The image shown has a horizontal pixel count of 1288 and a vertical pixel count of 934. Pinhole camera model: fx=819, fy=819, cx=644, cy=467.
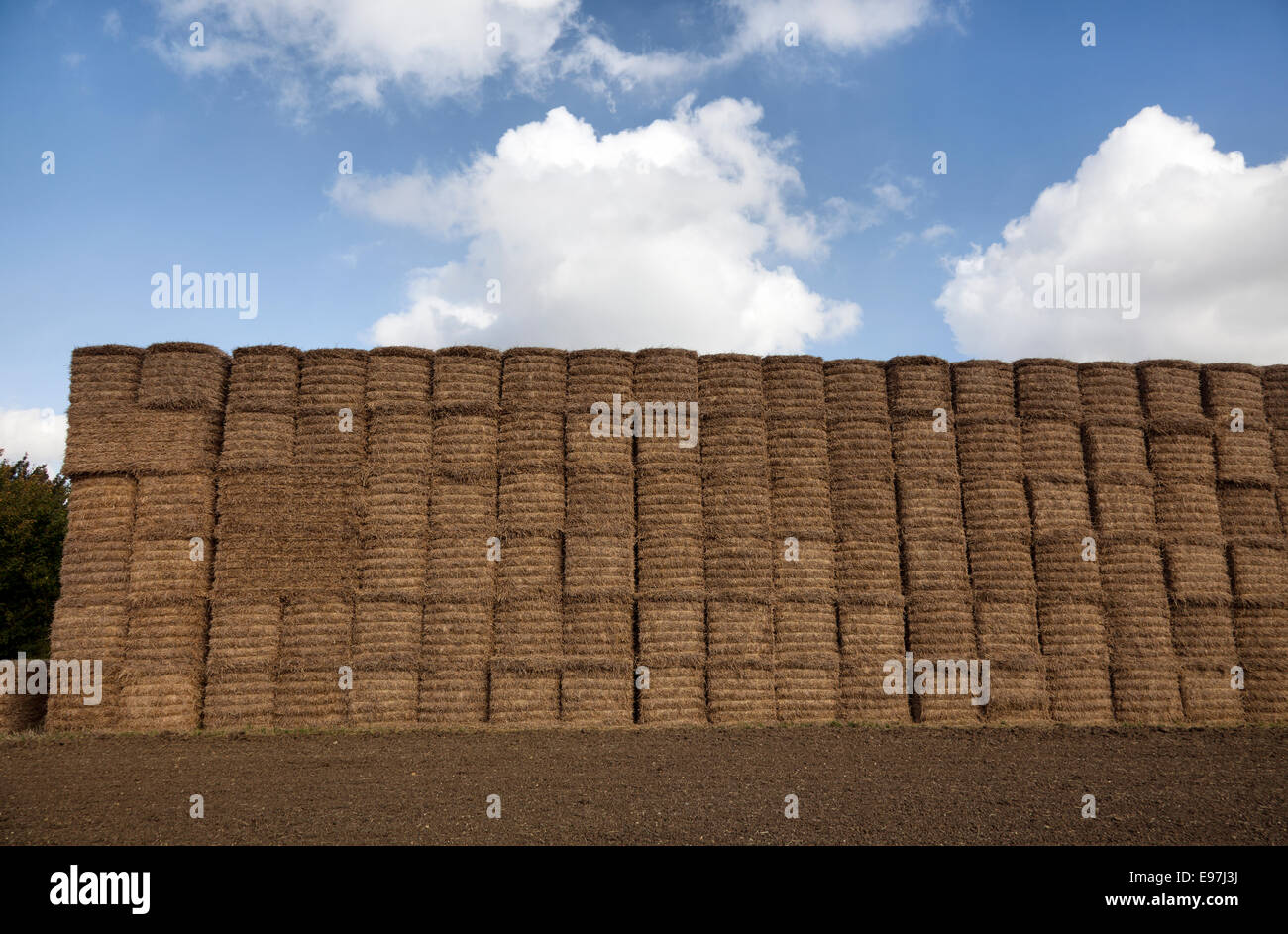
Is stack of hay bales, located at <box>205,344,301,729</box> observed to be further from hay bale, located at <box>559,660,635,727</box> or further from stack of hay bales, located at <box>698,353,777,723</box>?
stack of hay bales, located at <box>698,353,777,723</box>

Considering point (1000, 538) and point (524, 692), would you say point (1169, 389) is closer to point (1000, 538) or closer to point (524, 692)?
point (1000, 538)

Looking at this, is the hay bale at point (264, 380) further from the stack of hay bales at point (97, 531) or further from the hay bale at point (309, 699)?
the hay bale at point (309, 699)

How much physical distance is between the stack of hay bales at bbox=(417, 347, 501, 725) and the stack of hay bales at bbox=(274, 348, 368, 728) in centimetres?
108

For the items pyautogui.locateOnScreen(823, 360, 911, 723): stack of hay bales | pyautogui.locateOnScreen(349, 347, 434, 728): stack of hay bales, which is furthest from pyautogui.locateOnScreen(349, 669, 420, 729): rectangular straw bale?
pyautogui.locateOnScreen(823, 360, 911, 723): stack of hay bales

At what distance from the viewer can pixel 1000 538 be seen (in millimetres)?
12141

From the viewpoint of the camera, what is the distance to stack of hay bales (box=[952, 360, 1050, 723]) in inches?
462

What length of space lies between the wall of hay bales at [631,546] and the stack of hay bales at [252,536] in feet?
0.12

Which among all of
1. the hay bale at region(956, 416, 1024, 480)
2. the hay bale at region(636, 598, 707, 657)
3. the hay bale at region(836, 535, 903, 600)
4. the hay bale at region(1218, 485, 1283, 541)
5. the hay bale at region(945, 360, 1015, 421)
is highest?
the hay bale at region(945, 360, 1015, 421)

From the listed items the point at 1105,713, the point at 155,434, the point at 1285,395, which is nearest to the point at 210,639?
the point at 155,434

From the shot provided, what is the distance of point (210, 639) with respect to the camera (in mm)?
11227

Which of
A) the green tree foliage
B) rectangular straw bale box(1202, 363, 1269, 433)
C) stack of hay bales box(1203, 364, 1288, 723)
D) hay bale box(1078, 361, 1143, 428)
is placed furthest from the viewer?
the green tree foliage

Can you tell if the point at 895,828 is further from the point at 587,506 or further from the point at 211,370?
the point at 211,370

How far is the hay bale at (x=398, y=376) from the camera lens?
11.9m

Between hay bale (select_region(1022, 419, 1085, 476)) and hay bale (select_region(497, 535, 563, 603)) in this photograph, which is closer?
hay bale (select_region(497, 535, 563, 603))
